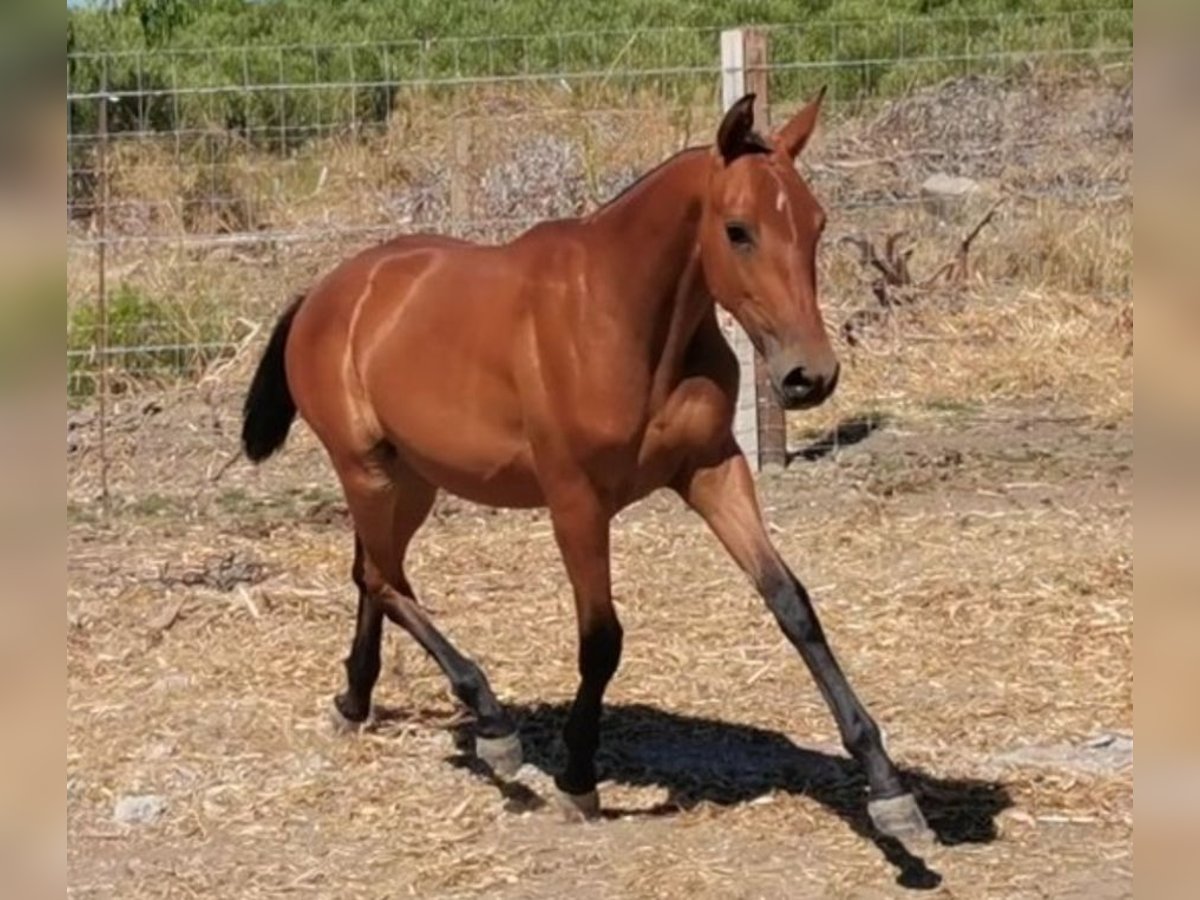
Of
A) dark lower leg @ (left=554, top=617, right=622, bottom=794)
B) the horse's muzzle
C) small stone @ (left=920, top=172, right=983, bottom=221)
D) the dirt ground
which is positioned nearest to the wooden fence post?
the dirt ground

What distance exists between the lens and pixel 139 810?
470 cm

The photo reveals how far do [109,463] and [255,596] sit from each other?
84.8 inches

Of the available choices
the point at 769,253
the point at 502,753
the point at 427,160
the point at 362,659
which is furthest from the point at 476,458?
the point at 427,160

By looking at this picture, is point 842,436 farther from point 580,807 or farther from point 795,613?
point 795,613

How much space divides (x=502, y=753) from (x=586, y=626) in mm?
552

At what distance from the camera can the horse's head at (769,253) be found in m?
3.57

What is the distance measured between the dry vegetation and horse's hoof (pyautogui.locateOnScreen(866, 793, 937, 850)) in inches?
3.9

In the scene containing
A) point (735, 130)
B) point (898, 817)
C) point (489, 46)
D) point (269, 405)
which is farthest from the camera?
point (489, 46)

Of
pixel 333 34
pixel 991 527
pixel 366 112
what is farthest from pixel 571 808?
pixel 333 34

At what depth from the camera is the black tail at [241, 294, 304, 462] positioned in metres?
5.34

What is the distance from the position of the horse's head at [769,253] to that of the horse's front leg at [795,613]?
0.51 metres

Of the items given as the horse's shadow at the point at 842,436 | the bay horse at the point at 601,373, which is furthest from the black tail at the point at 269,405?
the horse's shadow at the point at 842,436
